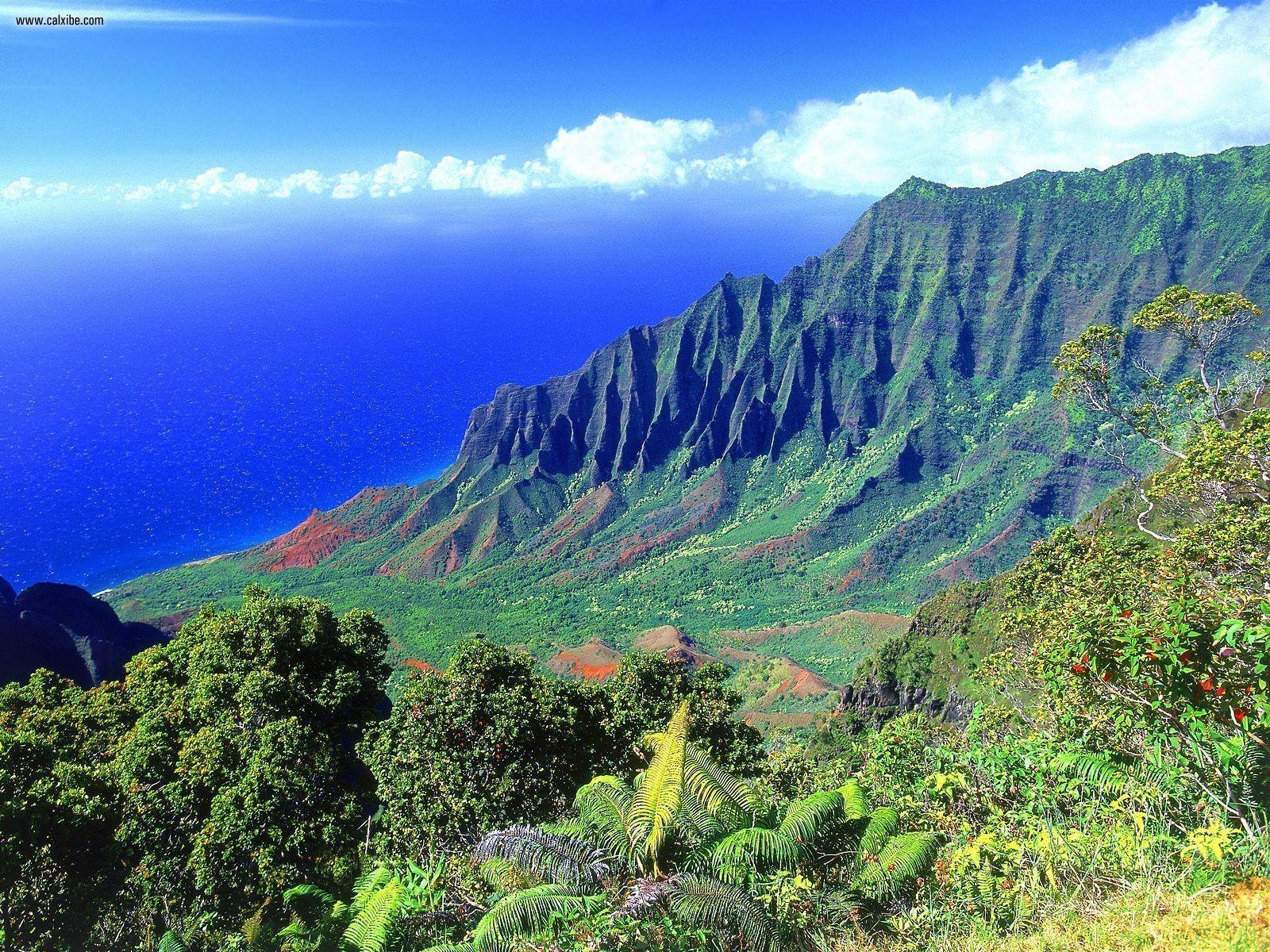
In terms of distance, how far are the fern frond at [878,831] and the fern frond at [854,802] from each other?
1.22 feet

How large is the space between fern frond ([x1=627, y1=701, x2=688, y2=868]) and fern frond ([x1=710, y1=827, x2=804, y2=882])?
2.36 ft

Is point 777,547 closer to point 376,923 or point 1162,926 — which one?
point 376,923

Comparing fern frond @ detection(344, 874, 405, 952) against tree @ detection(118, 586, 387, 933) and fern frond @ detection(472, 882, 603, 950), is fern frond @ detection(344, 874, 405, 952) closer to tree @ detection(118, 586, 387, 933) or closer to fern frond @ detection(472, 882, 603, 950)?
fern frond @ detection(472, 882, 603, 950)

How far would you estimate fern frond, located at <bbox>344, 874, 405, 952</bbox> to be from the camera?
8.95 meters

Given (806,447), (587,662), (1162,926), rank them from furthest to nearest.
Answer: (806,447) < (587,662) < (1162,926)

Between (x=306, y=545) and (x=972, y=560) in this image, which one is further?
(x=306, y=545)

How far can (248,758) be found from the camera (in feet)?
50.0

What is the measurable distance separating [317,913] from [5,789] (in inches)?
293

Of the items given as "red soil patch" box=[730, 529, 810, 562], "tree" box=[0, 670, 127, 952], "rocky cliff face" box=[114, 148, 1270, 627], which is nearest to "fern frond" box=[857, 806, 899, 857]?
"tree" box=[0, 670, 127, 952]

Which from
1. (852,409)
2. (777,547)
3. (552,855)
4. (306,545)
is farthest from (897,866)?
(852,409)

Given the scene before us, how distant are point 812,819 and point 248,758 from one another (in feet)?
39.7

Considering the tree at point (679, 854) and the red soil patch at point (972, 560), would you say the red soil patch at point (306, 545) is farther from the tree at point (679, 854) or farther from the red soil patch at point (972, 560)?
→ the tree at point (679, 854)

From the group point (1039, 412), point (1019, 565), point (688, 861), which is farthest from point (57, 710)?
point (1039, 412)

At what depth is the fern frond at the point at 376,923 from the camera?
8953mm
